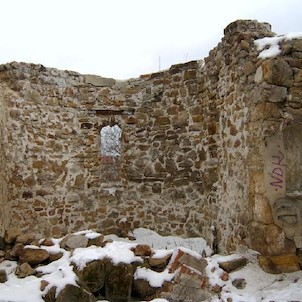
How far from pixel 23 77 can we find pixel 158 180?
11.0ft

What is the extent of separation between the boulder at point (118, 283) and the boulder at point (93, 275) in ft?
0.21

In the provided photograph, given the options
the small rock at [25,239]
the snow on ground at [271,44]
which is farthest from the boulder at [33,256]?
the snow on ground at [271,44]

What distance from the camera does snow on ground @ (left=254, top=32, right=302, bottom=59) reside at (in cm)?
432

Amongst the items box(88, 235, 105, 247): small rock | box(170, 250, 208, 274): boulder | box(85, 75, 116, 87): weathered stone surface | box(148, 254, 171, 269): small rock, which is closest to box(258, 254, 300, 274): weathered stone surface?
box(170, 250, 208, 274): boulder

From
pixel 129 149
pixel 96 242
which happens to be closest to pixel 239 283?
pixel 96 242

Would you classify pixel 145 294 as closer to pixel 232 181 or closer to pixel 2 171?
pixel 232 181

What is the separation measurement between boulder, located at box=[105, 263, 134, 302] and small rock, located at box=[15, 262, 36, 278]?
80 centimetres

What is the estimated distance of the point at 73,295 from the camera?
3.44 metres

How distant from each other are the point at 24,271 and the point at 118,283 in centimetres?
100

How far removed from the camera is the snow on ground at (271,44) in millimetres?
4316

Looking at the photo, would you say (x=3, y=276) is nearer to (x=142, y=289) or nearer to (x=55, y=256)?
(x=55, y=256)

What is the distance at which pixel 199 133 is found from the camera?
271 inches

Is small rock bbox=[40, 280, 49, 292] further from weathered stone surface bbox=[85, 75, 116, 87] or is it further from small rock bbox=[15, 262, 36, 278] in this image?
weathered stone surface bbox=[85, 75, 116, 87]

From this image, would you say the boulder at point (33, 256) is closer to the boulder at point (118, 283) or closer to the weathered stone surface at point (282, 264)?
the boulder at point (118, 283)
